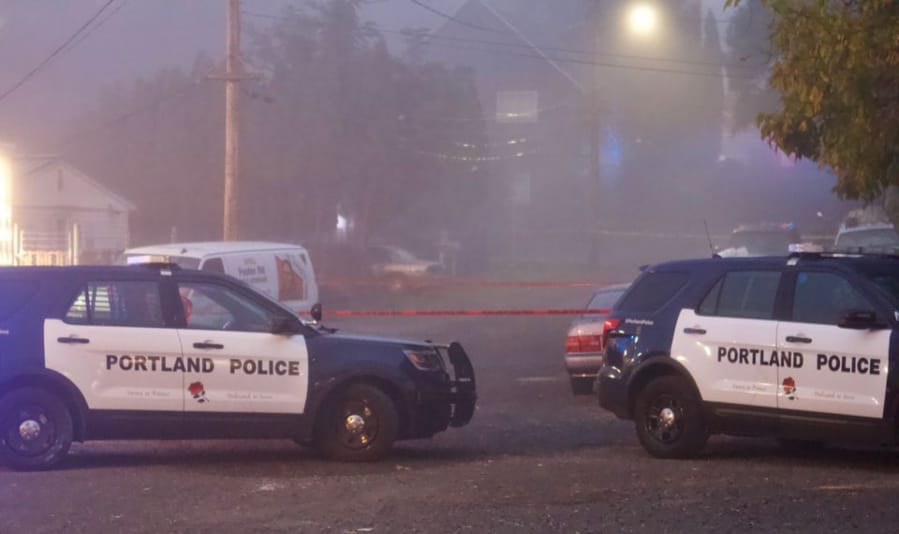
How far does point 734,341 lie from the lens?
1038 cm

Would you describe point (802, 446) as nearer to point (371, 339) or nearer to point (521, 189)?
point (371, 339)

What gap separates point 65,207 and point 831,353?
3692 centimetres

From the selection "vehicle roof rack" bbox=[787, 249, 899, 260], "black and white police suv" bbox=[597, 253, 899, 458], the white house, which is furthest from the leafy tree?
the white house

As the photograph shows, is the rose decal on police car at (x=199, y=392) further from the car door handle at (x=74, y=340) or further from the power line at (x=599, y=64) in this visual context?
the power line at (x=599, y=64)

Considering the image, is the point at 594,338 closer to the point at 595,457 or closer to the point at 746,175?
the point at 595,457

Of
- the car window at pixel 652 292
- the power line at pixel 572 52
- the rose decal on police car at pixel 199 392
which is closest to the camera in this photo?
the rose decal on police car at pixel 199 392

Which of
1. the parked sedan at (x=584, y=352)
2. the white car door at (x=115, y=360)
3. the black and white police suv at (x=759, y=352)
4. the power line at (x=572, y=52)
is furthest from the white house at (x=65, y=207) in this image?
the black and white police suv at (x=759, y=352)

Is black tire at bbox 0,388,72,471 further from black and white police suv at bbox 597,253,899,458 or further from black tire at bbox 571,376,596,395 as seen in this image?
black tire at bbox 571,376,596,395

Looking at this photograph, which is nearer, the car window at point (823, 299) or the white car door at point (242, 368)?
the car window at point (823, 299)

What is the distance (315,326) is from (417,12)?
4015 centimetres

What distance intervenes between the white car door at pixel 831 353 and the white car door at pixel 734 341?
0.50 feet

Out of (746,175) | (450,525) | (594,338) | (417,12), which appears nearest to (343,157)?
(417,12)

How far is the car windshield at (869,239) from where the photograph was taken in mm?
21969

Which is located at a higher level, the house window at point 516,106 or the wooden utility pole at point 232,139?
the house window at point 516,106
